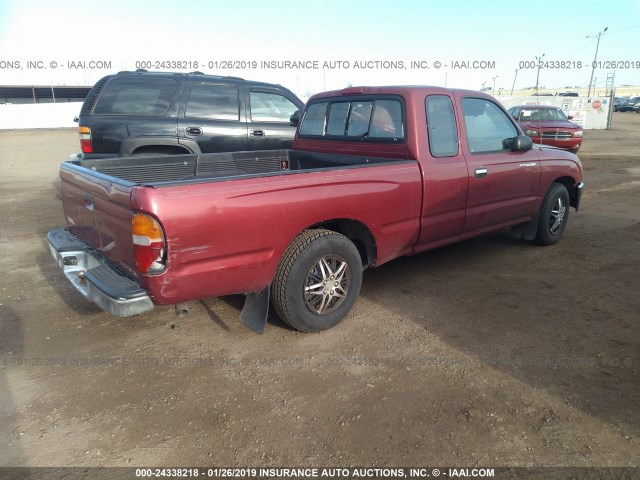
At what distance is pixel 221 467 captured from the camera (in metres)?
2.33

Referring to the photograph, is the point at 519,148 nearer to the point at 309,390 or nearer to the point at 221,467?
the point at 309,390

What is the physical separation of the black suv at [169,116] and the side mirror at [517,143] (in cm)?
358

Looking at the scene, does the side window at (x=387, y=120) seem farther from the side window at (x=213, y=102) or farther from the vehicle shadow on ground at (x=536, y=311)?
the side window at (x=213, y=102)

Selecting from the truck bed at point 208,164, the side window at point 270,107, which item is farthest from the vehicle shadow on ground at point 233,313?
the side window at point 270,107

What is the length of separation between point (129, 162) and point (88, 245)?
1.00 metres

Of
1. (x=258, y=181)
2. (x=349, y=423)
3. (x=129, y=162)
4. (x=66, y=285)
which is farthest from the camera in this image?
(x=66, y=285)

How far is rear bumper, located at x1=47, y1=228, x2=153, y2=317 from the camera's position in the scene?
9.21ft

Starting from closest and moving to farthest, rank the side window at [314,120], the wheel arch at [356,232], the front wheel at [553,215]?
the wheel arch at [356,232] → the side window at [314,120] → the front wheel at [553,215]

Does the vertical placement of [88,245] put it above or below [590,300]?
above

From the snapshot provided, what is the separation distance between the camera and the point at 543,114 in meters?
16.3

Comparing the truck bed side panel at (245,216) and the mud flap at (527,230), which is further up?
the truck bed side panel at (245,216)

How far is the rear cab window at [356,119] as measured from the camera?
4.25 metres

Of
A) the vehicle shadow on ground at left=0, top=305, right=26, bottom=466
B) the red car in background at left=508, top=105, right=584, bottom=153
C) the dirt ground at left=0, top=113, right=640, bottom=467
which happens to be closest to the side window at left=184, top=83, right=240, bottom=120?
the dirt ground at left=0, top=113, right=640, bottom=467

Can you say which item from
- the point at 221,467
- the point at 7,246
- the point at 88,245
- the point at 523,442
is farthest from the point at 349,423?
the point at 7,246
